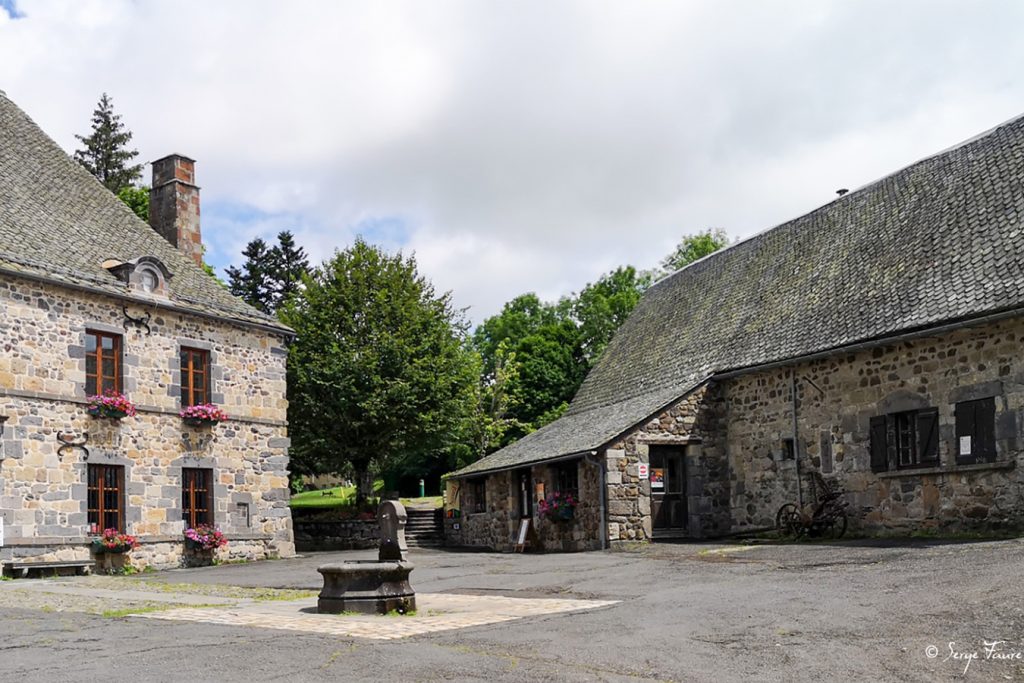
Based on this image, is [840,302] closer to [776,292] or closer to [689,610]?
[776,292]

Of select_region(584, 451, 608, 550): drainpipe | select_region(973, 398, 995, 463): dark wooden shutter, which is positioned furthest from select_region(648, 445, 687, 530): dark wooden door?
select_region(973, 398, 995, 463): dark wooden shutter

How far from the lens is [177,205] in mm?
26047

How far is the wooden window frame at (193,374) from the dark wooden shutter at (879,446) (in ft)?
44.7

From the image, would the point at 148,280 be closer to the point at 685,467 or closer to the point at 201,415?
the point at 201,415

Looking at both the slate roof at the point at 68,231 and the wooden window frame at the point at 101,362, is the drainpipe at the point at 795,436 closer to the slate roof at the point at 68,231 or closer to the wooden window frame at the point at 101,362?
the slate roof at the point at 68,231

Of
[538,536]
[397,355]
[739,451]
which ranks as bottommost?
[538,536]

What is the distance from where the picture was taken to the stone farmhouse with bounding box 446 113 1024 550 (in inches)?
658

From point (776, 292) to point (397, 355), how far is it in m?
11.9

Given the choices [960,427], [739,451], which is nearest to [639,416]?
[739,451]

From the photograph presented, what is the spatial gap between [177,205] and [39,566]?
1042cm

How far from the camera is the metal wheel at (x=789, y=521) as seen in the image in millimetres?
19406

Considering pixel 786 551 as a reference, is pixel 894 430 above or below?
above

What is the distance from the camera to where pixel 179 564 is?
71.2 feet

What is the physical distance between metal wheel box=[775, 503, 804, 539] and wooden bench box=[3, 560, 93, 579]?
1294cm
